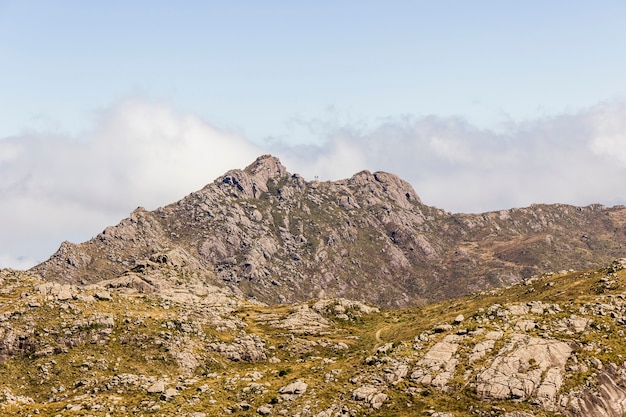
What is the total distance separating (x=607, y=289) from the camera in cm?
9844

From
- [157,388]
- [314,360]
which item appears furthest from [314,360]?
[157,388]

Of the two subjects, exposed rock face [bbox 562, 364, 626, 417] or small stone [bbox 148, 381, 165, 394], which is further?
small stone [bbox 148, 381, 165, 394]

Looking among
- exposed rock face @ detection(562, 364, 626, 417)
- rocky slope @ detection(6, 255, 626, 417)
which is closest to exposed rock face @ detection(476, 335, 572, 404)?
rocky slope @ detection(6, 255, 626, 417)

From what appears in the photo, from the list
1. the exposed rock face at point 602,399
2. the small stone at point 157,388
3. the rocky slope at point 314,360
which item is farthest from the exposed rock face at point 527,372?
the small stone at point 157,388

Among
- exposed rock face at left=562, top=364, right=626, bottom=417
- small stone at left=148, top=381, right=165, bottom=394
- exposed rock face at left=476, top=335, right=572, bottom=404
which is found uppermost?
small stone at left=148, top=381, right=165, bottom=394

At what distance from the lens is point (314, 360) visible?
104750 millimetres

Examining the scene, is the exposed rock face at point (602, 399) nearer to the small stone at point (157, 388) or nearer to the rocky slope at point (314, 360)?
the rocky slope at point (314, 360)

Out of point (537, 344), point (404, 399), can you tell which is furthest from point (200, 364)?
point (537, 344)

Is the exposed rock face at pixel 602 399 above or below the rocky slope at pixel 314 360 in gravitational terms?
below

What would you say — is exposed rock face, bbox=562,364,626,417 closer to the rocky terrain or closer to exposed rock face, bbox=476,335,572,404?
the rocky terrain

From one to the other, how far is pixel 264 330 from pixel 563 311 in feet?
270

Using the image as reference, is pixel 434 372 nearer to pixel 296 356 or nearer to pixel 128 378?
pixel 296 356

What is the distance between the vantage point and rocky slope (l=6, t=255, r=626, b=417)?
71.1 metres

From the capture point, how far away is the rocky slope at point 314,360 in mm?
71125
